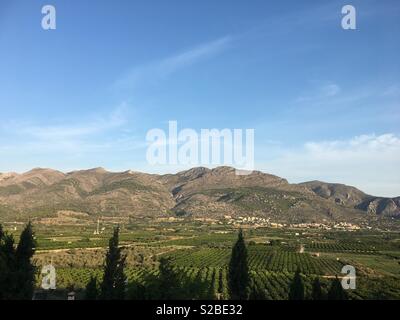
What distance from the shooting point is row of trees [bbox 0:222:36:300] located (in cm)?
2612

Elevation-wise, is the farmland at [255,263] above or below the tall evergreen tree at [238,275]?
below

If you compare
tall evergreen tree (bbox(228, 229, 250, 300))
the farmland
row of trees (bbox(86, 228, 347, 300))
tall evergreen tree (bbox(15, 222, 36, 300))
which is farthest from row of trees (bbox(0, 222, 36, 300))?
the farmland

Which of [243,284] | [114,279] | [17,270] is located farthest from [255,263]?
[17,270]

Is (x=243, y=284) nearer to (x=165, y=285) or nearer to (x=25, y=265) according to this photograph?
(x=165, y=285)

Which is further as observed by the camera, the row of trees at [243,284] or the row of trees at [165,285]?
the row of trees at [243,284]

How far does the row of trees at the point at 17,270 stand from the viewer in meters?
26.1

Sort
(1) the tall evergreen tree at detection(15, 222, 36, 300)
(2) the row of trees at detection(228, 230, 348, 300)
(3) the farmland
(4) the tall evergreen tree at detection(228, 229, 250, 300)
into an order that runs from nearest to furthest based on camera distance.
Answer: (1) the tall evergreen tree at detection(15, 222, 36, 300) < (2) the row of trees at detection(228, 230, 348, 300) < (4) the tall evergreen tree at detection(228, 229, 250, 300) < (3) the farmland

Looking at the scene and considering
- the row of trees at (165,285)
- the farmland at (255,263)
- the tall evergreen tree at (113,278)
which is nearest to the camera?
the row of trees at (165,285)

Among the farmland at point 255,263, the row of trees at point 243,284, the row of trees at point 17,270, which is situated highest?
the row of trees at point 17,270

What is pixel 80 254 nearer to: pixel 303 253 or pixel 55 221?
pixel 303 253

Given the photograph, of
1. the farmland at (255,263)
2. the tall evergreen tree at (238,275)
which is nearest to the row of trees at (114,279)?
the tall evergreen tree at (238,275)

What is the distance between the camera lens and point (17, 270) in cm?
2897

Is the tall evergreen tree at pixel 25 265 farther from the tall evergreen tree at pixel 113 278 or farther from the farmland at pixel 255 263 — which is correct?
the farmland at pixel 255 263

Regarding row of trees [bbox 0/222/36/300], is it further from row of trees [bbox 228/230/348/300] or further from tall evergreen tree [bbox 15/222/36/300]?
row of trees [bbox 228/230/348/300]
